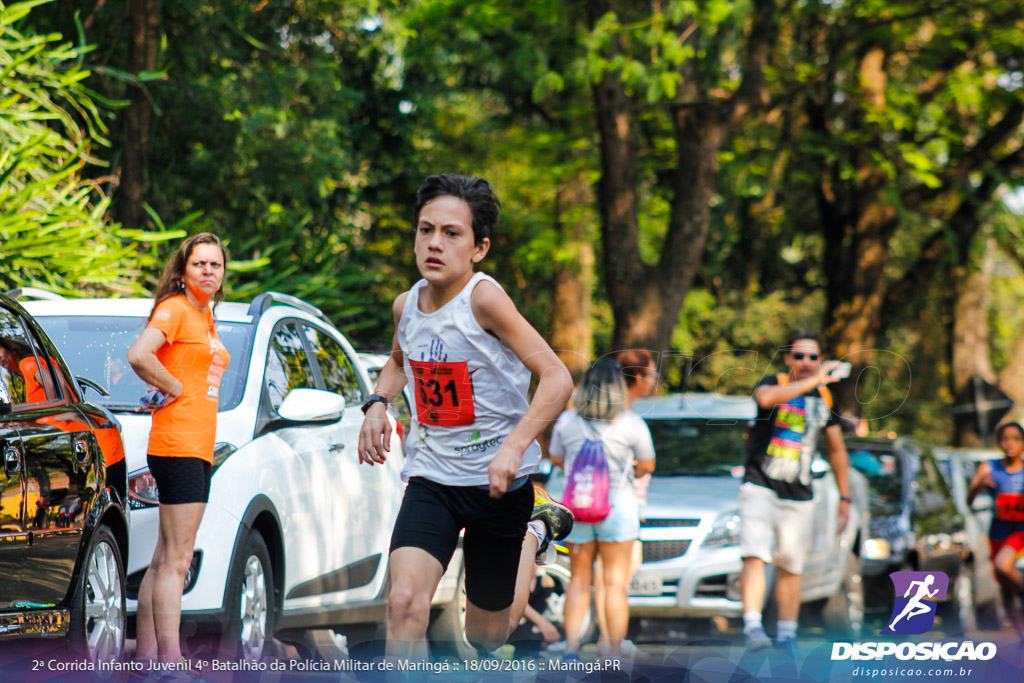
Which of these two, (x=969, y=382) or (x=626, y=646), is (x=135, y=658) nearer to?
(x=626, y=646)

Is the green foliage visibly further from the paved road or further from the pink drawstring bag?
the pink drawstring bag

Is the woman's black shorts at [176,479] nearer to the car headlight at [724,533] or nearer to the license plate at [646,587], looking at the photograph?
the license plate at [646,587]

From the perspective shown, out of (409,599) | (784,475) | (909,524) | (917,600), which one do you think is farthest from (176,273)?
(909,524)

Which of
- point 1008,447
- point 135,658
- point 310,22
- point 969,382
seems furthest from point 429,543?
point 969,382

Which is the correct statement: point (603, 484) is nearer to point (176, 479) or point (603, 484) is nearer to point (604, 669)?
point (604, 669)

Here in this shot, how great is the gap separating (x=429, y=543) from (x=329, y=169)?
39.0 ft

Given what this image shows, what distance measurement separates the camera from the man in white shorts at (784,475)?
7.32m

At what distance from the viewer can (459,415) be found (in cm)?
444

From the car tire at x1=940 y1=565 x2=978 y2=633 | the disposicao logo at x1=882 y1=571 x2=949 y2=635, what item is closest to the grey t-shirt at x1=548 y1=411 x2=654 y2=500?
the disposicao logo at x1=882 y1=571 x2=949 y2=635

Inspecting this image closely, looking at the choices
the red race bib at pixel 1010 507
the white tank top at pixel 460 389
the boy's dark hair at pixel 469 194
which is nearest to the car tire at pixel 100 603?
the white tank top at pixel 460 389

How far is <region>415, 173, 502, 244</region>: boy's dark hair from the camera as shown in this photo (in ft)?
14.7

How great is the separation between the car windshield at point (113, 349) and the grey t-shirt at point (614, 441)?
2.21 meters

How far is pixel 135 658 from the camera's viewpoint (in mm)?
5238

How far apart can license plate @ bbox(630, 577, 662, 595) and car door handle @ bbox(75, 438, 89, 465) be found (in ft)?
16.3
